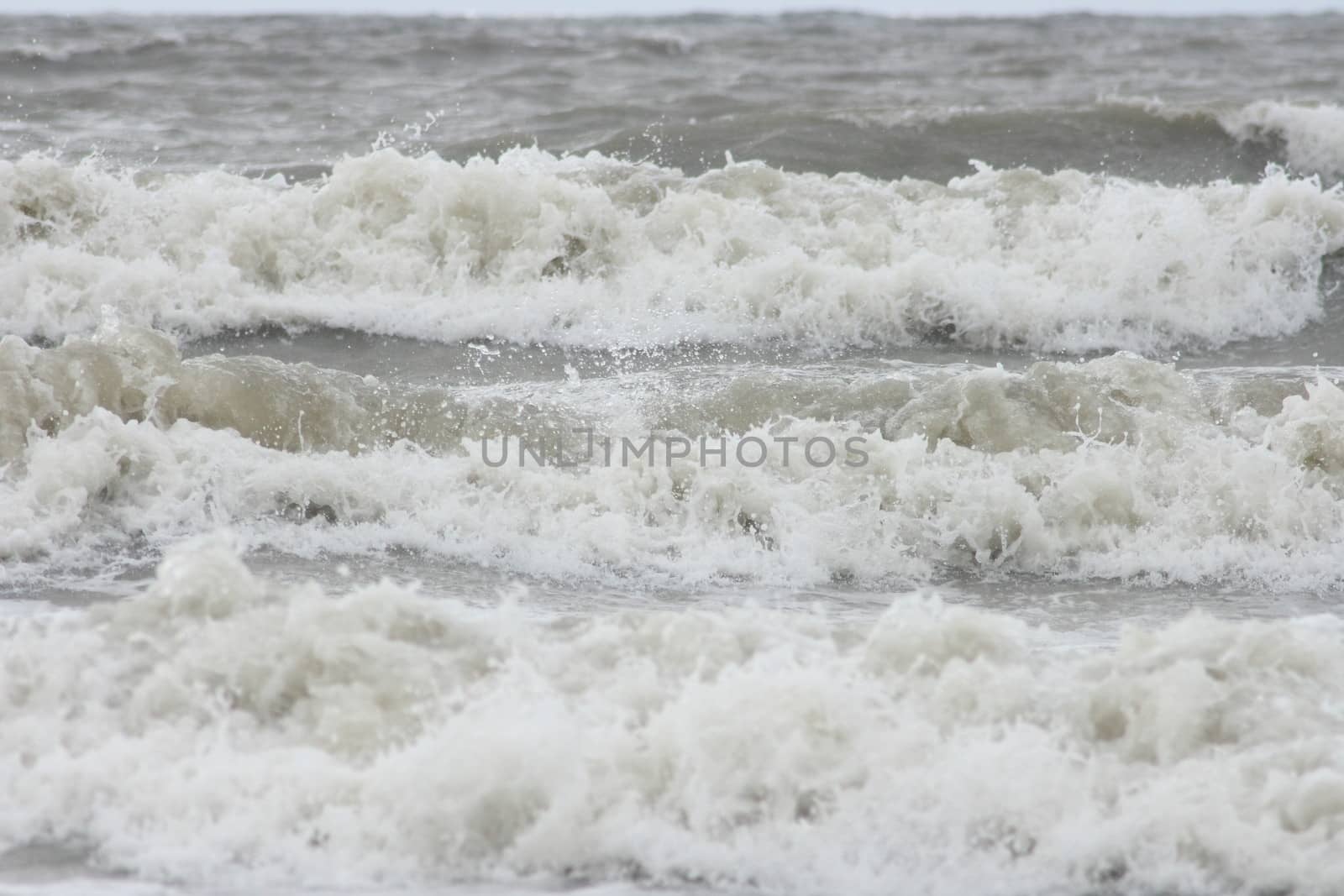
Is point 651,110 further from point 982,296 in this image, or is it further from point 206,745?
point 206,745

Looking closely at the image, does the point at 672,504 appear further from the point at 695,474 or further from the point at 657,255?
the point at 657,255

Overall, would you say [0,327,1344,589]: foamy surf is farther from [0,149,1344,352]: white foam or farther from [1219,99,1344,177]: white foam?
[1219,99,1344,177]: white foam

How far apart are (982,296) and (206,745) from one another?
5495 mm

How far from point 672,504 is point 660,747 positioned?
208 cm

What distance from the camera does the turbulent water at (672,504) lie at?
10.5 ft

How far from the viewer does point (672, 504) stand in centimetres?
536

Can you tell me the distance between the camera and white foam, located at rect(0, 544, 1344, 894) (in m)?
3.11

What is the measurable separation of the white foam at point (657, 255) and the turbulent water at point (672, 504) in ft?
0.10

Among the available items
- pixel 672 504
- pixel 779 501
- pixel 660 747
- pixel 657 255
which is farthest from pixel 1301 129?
pixel 660 747

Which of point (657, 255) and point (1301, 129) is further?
point (1301, 129)

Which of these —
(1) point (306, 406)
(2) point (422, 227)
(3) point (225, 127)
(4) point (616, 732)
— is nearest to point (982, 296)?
(2) point (422, 227)

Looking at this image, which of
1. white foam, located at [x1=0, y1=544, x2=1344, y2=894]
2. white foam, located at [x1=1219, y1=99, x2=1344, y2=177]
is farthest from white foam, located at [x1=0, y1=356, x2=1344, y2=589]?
white foam, located at [x1=1219, y1=99, x2=1344, y2=177]

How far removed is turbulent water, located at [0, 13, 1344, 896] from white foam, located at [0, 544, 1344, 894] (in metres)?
0.01

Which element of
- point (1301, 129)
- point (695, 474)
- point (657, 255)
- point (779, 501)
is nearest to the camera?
point (779, 501)
